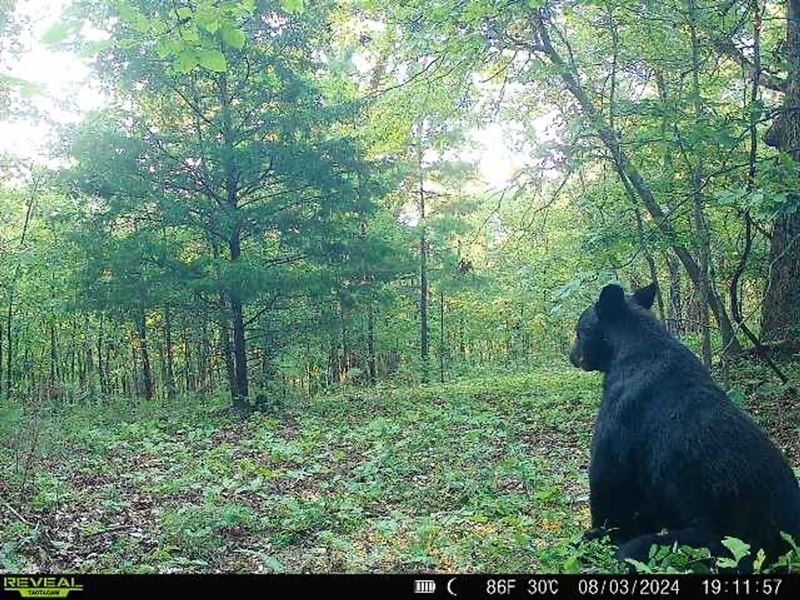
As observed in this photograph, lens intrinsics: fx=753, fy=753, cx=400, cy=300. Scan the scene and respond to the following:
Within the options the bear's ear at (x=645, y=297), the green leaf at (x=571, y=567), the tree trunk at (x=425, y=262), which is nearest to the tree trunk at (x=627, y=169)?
the bear's ear at (x=645, y=297)

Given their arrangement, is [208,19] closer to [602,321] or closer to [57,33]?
[57,33]

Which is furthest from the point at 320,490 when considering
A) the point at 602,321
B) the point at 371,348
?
the point at 371,348

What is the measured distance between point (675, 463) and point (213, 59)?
370 cm

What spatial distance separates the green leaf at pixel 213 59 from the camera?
15.7 ft

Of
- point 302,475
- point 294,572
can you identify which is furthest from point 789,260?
point 294,572

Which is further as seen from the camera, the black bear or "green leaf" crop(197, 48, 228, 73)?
"green leaf" crop(197, 48, 228, 73)

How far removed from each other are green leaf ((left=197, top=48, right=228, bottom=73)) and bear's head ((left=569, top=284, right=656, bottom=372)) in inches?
118

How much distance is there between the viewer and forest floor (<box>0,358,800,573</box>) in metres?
5.36

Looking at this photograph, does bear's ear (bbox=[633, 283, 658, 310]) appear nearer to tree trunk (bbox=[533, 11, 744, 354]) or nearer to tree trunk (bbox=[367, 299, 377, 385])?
tree trunk (bbox=[533, 11, 744, 354])

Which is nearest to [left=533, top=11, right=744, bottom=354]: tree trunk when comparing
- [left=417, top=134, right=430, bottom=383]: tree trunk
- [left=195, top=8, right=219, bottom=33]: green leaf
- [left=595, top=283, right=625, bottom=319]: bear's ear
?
[left=595, top=283, right=625, bottom=319]: bear's ear

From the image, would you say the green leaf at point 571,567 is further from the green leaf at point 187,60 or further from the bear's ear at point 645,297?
A: the green leaf at point 187,60

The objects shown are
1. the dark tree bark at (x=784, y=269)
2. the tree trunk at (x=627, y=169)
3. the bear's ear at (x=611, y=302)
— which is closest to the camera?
the bear's ear at (x=611, y=302)

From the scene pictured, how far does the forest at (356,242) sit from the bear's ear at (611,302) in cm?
161

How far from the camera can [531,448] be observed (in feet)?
32.9
